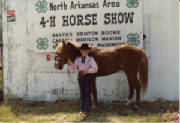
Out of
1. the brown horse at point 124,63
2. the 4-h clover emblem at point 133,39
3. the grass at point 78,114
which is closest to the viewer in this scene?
the grass at point 78,114

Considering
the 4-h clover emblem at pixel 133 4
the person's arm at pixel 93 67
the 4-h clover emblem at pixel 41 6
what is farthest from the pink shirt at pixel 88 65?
the 4-h clover emblem at pixel 41 6

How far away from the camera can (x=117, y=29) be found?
19.7 ft

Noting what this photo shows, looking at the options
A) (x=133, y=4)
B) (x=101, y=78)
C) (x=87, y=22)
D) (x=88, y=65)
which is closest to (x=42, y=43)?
(x=87, y=22)

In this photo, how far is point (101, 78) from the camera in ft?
20.4

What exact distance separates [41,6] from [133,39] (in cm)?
246

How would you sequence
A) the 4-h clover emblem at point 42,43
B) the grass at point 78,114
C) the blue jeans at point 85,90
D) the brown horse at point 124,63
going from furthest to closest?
1. the 4-h clover emblem at point 42,43
2. the brown horse at point 124,63
3. the blue jeans at point 85,90
4. the grass at point 78,114

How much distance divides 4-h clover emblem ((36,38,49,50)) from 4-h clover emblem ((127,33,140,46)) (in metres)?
2.04

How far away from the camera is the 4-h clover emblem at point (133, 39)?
5934 millimetres

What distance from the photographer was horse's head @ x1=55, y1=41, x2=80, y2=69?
197 inches

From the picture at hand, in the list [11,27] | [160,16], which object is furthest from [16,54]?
[160,16]

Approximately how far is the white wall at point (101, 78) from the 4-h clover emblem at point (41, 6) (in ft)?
1.17

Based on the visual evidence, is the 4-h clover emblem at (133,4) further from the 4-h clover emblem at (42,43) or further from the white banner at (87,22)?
the 4-h clover emblem at (42,43)

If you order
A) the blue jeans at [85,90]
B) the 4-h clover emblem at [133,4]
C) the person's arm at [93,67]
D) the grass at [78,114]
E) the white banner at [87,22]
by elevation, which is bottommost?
the grass at [78,114]

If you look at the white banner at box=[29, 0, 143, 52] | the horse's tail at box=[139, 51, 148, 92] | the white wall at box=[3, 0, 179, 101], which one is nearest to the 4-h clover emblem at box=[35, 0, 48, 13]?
the white banner at box=[29, 0, 143, 52]
